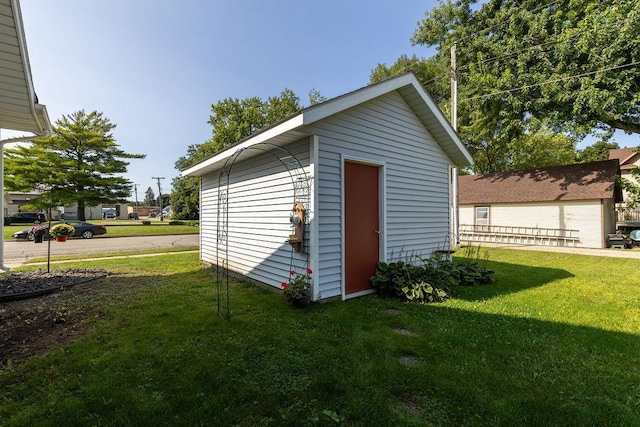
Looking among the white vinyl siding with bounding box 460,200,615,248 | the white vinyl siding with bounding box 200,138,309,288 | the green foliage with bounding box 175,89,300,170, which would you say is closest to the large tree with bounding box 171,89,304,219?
the green foliage with bounding box 175,89,300,170

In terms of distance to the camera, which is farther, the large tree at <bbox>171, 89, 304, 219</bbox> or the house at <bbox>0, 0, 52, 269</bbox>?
the large tree at <bbox>171, 89, 304, 219</bbox>

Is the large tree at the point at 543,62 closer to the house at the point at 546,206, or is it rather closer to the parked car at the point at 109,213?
the house at the point at 546,206

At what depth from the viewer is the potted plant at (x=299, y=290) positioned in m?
4.29

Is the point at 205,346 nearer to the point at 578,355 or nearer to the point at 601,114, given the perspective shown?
the point at 578,355

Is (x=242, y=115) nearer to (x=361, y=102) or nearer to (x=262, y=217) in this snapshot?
(x=262, y=217)

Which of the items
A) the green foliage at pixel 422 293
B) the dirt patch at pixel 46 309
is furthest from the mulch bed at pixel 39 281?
the green foliage at pixel 422 293

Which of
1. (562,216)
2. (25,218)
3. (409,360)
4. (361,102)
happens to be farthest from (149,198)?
(409,360)

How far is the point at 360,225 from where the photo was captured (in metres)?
5.10

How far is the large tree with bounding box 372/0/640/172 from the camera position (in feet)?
36.1

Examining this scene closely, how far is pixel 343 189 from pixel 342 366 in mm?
2723

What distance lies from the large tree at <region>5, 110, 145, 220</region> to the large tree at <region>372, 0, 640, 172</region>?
24166 mm

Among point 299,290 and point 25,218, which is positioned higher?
point 25,218

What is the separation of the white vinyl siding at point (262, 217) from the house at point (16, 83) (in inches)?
130

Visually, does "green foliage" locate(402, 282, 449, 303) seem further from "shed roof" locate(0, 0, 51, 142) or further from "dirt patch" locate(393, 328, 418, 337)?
"shed roof" locate(0, 0, 51, 142)
